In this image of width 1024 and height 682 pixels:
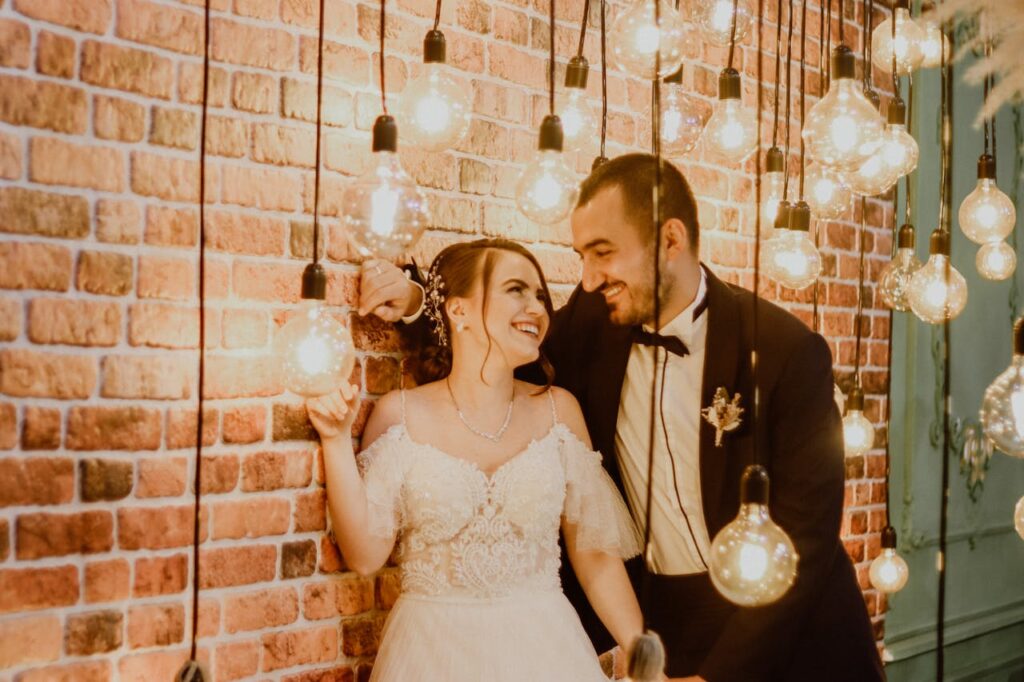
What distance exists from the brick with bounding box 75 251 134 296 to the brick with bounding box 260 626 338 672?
0.86 m

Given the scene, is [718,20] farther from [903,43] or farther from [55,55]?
[55,55]

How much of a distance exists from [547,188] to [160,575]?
3.89 feet

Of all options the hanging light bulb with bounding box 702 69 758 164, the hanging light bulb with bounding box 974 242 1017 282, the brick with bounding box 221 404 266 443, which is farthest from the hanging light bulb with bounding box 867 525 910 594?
the brick with bounding box 221 404 266 443

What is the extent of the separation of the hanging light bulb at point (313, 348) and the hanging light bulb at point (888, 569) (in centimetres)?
178

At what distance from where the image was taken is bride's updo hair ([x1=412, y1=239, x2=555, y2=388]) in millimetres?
2486

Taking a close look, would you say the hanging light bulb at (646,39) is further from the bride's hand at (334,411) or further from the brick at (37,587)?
the brick at (37,587)

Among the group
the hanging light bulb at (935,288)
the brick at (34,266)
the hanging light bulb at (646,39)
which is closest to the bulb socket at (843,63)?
the hanging light bulb at (646,39)

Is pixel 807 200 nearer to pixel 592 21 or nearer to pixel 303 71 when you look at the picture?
pixel 592 21

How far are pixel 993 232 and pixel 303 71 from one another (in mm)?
1699

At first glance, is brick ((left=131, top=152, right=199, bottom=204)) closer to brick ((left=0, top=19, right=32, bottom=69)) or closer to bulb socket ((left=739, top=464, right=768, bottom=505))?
brick ((left=0, top=19, right=32, bottom=69))

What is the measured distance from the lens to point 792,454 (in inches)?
98.7

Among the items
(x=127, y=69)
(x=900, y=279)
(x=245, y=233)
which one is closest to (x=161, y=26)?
(x=127, y=69)

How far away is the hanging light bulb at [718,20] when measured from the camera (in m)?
2.08

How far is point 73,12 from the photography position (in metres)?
1.95
